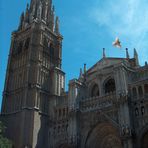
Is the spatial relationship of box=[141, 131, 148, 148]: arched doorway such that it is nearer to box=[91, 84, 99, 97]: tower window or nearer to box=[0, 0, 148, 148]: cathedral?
box=[0, 0, 148, 148]: cathedral

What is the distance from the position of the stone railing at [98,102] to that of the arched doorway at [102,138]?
2.69 meters

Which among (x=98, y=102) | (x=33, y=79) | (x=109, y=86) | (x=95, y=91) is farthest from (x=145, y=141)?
(x=33, y=79)

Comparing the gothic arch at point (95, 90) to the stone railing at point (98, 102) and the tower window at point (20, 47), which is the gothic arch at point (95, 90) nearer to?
the stone railing at point (98, 102)

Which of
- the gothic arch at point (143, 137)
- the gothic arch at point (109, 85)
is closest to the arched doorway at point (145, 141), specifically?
the gothic arch at point (143, 137)

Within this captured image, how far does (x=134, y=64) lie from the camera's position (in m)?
41.0

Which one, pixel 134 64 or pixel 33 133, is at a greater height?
pixel 134 64

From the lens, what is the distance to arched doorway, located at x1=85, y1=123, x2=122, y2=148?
119ft

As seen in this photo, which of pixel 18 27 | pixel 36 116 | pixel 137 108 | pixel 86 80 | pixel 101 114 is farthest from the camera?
pixel 18 27

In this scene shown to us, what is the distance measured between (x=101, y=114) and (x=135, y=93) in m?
5.31

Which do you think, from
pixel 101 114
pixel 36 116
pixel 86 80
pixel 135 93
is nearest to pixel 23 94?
pixel 36 116

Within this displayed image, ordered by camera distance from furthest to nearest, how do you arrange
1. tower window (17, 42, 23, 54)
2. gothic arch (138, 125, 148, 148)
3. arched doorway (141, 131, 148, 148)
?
tower window (17, 42, 23, 54) → arched doorway (141, 131, 148, 148) → gothic arch (138, 125, 148, 148)

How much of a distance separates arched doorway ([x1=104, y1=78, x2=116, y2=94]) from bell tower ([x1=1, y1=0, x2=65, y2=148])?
28.8 feet

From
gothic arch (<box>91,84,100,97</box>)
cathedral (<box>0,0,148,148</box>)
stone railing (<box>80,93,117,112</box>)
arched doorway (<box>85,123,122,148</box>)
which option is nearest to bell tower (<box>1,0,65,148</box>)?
cathedral (<box>0,0,148,148</box>)

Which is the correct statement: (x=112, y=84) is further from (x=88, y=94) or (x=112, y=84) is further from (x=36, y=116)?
(x=36, y=116)
